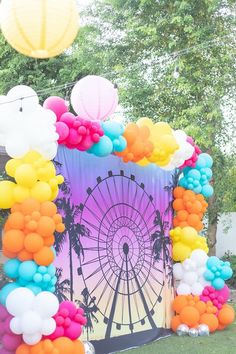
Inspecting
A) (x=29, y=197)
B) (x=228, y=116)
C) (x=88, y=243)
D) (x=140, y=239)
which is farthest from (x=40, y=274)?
(x=228, y=116)

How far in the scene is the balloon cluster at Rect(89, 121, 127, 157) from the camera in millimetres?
4777

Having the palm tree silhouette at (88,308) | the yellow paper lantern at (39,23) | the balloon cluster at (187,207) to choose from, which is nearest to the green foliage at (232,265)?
the balloon cluster at (187,207)

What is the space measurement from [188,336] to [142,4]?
5.68 meters

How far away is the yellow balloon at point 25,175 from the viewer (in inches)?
164

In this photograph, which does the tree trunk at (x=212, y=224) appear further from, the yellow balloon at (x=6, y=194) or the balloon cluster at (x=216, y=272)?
the yellow balloon at (x=6, y=194)

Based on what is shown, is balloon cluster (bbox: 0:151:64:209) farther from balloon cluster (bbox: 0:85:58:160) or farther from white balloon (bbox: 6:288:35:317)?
white balloon (bbox: 6:288:35:317)

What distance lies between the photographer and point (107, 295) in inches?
208

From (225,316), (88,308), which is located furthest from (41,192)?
(225,316)

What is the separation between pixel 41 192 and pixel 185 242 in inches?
96.0

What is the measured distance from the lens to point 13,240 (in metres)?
4.14

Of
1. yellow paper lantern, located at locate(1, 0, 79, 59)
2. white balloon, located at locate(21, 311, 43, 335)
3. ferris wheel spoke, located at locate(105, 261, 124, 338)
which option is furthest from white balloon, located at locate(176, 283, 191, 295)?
yellow paper lantern, located at locate(1, 0, 79, 59)

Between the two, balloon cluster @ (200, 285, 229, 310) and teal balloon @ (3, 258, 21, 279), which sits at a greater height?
teal balloon @ (3, 258, 21, 279)

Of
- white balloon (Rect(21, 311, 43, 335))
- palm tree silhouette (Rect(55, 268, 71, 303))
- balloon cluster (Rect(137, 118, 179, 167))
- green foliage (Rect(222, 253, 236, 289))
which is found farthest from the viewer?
green foliage (Rect(222, 253, 236, 289))

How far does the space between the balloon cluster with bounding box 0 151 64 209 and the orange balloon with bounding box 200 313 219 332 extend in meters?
2.62
